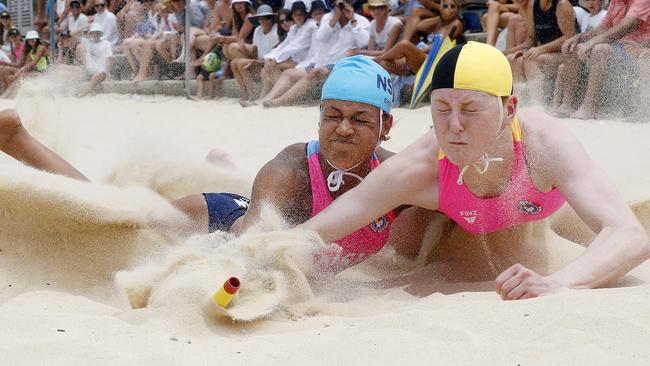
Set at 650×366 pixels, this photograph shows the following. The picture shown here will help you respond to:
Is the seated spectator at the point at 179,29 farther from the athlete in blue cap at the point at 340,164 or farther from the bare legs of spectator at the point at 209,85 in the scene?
the athlete in blue cap at the point at 340,164

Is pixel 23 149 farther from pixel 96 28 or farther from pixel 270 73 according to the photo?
pixel 96 28

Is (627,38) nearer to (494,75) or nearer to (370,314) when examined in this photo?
(494,75)

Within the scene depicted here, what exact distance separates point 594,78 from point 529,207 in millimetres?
4450

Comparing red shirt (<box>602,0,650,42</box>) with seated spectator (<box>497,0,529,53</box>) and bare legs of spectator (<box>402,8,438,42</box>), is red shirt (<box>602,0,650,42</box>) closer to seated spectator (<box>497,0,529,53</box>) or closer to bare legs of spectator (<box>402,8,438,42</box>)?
seated spectator (<box>497,0,529,53</box>)

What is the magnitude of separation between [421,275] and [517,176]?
0.64 meters

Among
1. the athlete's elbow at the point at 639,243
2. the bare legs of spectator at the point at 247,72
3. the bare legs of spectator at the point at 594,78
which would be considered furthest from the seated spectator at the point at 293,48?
the athlete's elbow at the point at 639,243

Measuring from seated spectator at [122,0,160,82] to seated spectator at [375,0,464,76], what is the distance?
12.6ft

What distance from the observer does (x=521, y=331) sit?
7.19ft

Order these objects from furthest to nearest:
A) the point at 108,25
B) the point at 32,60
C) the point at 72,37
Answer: the point at 32,60
the point at 72,37
the point at 108,25

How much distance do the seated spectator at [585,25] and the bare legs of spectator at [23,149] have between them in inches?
185

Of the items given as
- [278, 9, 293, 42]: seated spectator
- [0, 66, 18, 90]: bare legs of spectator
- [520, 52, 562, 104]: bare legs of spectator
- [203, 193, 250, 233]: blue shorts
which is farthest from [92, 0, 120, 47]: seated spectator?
[203, 193, 250, 233]: blue shorts

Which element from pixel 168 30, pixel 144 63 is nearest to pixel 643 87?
pixel 168 30

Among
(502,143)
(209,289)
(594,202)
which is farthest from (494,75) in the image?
(209,289)

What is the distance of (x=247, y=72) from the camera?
10.7 meters
